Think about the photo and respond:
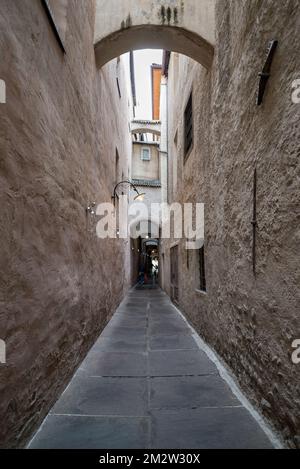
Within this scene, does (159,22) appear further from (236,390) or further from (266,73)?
(236,390)

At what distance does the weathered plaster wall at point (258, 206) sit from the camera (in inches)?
85.0

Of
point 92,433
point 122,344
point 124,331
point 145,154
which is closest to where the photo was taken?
point 92,433

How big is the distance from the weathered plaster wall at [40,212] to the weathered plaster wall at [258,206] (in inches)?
78.9

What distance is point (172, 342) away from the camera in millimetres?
4848

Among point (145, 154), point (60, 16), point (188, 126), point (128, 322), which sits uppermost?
point (145, 154)

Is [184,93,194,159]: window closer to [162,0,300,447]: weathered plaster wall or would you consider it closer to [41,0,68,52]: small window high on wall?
[162,0,300,447]: weathered plaster wall

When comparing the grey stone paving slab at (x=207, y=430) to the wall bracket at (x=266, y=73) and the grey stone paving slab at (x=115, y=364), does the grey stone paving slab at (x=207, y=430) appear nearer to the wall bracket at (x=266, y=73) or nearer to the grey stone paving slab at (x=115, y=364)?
the grey stone paving slab at (x=115, y=364)

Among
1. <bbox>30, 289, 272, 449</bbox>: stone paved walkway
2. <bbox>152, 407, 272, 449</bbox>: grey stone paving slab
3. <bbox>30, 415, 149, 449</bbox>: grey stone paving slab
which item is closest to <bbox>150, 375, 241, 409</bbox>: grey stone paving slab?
<bbox>30, 289, 272, 449</bbox>: stone paved walkway

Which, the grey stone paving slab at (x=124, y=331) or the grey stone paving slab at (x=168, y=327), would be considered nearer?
the grey stone paving slab at (x=124, y=331)

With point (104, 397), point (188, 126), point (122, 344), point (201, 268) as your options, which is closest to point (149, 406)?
point (104, 397)

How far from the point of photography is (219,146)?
13.6 feet

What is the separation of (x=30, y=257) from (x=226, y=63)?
12.3 ft

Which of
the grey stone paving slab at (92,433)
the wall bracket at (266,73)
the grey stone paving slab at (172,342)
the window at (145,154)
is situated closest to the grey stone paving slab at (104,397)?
the grey stone paving slab at (92,433)

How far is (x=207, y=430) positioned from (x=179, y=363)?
1.55 meters
